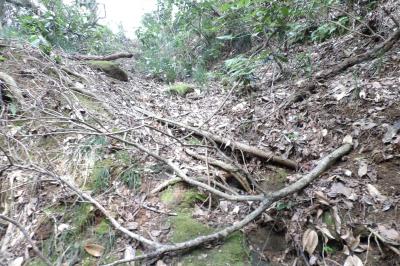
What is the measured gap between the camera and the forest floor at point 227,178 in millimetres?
2139

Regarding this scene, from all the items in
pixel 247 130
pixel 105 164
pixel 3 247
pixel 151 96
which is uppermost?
pixel 151 96

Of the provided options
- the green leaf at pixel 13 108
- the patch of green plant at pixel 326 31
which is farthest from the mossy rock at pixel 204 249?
the patch of green plant at pixel 326 31

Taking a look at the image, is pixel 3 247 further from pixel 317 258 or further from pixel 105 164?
pixel 317 258

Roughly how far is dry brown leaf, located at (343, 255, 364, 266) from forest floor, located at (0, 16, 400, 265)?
0.09 feet

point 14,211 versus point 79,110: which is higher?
point 79,110

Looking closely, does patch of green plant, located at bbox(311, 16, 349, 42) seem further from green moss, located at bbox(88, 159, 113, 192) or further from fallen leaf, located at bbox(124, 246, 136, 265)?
fallen leaf, located at bbox(124, 246, 136, 265)

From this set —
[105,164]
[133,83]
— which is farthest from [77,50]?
[105,164]

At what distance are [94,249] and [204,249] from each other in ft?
2.62

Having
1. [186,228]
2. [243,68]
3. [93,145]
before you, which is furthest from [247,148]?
[93,145]

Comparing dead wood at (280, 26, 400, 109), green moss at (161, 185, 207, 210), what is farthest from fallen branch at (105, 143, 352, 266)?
dead wood at (280, 26, 400, 109)

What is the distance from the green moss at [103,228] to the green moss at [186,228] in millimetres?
493

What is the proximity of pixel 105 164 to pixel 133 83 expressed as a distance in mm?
3173

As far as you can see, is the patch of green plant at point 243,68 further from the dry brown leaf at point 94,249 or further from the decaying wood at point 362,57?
the dry brown leaf at point 94,249

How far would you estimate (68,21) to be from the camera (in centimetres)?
701
